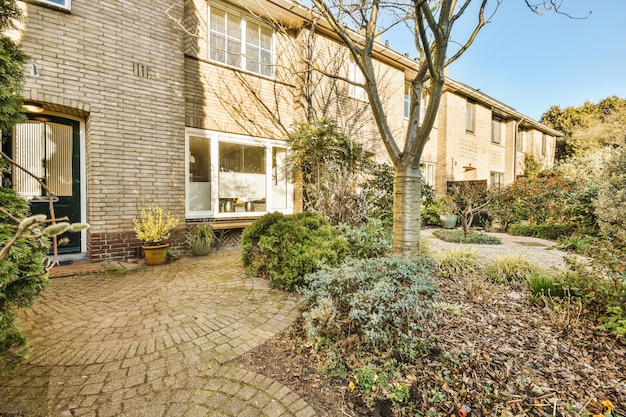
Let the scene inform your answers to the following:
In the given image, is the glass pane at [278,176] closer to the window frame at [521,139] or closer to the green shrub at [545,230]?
the green shrub at [545,230]

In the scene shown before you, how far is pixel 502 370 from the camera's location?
2186 millimetres

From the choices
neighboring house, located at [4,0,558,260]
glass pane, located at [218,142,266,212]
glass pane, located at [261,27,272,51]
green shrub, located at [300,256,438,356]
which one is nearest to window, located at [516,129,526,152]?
neighboring house, located at [4,0,558,260]

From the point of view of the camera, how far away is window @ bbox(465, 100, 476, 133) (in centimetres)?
1329

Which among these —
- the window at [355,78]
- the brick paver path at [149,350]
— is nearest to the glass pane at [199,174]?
the brick paver path at [149,350]

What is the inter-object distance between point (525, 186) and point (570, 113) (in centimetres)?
1816

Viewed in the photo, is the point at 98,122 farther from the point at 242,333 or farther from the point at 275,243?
the point at 242,333

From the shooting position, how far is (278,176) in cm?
809

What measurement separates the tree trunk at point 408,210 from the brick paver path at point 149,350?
1.66m

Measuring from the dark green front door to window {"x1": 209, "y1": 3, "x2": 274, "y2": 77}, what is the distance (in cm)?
359

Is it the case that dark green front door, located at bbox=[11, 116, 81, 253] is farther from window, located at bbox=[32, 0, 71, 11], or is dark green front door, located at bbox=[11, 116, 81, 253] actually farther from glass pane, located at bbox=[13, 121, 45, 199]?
window, located at bbox=[32, 0, 71, 11]

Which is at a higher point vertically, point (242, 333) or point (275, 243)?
point (275, 243)

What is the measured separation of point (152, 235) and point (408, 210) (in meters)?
4.55

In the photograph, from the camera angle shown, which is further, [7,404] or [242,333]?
[242,333]

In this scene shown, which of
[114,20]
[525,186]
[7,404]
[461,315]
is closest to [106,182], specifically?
[114,20]
